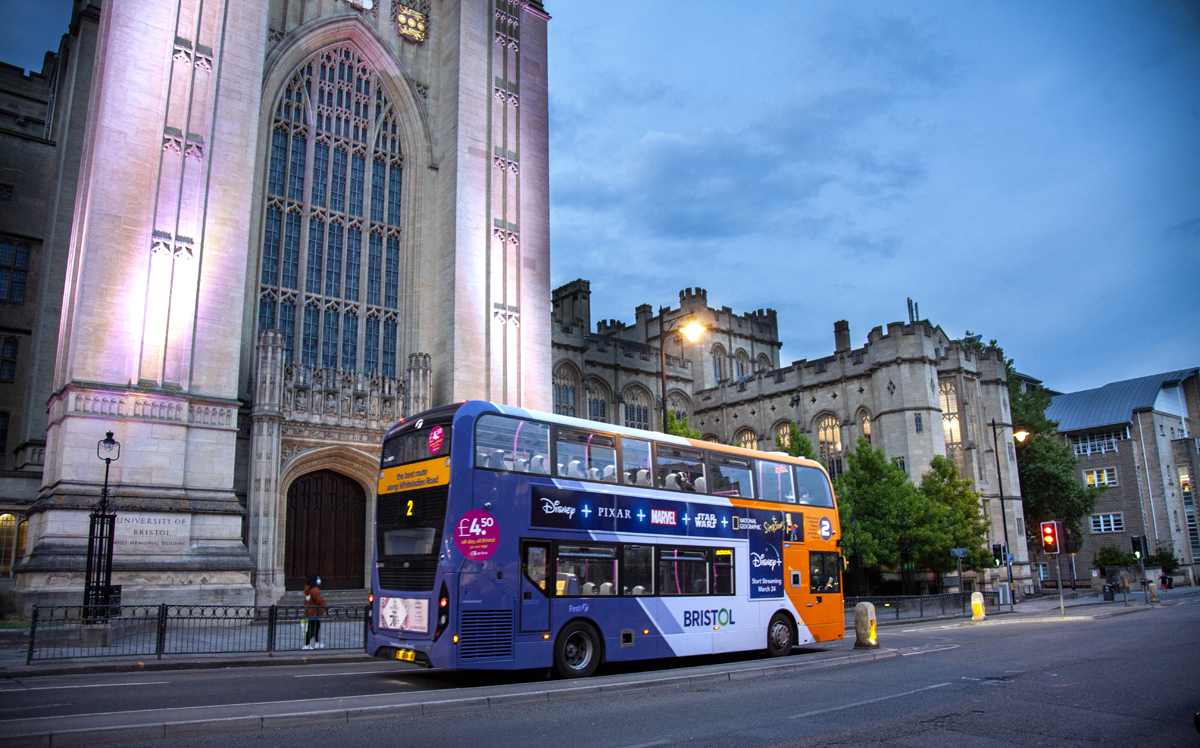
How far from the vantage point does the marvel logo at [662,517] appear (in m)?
13.4

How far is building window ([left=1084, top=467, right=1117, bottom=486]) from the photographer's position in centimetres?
5991

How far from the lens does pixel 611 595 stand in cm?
1255

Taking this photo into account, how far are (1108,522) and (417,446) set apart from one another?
64.0 meters

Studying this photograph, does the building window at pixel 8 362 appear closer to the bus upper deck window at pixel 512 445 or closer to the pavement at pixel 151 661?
the pavement at pixel 151 661

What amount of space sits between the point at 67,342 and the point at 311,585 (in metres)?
12.5

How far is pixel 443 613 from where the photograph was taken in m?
10.7

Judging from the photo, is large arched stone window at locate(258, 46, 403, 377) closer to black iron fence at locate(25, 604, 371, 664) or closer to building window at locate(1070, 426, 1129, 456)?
black iron fence at locate(25, 604, 371, 664)

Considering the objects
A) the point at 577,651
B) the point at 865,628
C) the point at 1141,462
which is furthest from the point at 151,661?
the point at 1141,462

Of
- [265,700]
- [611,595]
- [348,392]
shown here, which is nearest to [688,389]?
[348,392]

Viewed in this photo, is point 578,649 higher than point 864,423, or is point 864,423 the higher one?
point 864,423

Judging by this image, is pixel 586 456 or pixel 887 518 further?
pixel 887 518

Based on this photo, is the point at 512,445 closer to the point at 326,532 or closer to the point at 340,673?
the point at 340,673

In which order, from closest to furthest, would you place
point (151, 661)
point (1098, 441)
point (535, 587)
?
point (535, 587)
point (151, 661)
point (1098, 441)

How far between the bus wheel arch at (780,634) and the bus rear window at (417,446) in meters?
7.73
